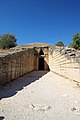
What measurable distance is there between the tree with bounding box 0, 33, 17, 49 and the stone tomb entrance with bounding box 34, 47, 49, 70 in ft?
51.4

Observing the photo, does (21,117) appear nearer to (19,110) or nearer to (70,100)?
(19,110)

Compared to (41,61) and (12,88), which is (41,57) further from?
(12,88)

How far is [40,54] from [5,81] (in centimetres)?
1469

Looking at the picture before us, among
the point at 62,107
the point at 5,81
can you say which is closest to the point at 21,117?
the point at 62,107

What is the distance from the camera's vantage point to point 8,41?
3747 centimetres

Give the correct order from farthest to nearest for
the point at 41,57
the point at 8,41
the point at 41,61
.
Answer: the point at 8,41, the point at 41,61, the point at 41,57

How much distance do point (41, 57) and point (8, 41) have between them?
17.6 meters

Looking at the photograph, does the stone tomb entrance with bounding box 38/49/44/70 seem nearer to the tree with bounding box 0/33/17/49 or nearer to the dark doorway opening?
the dark doorway opening

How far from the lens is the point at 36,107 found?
4.17m

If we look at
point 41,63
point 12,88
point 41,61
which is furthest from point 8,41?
point 12,88

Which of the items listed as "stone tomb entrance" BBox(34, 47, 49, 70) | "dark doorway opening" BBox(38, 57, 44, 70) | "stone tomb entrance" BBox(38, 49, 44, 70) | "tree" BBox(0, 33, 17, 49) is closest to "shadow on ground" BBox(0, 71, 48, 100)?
"stone tomb entrance" BBox(34, 47, 49, 70)

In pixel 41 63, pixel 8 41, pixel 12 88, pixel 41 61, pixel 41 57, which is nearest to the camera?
pixel 12 88

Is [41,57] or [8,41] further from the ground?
[8,41]

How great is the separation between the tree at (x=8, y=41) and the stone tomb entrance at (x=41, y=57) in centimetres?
1567
